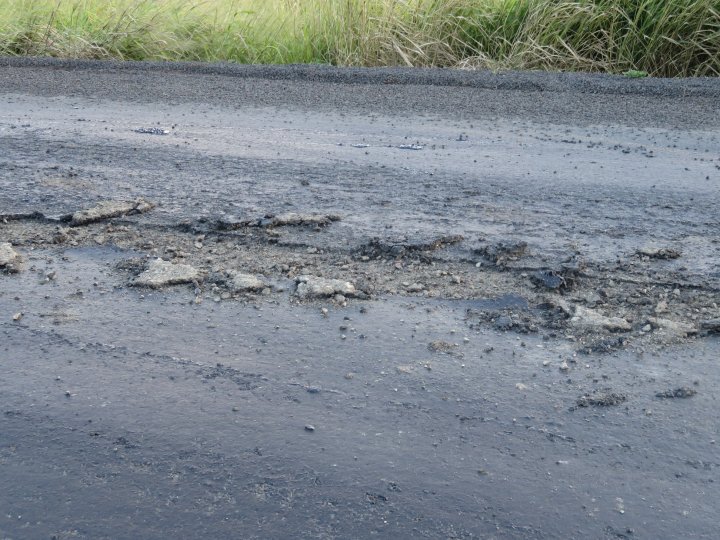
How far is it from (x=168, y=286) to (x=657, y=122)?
456 cm

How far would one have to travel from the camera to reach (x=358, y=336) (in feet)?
10.1

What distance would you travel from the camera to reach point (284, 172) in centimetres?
516

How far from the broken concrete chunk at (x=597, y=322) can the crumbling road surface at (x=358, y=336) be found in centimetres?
1

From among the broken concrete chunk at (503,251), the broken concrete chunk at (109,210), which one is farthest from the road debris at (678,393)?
the broken concrete chunk at (109,210)

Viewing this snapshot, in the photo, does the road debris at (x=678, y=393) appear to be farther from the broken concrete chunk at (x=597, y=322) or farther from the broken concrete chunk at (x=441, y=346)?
the broken concrete chunk at (x=441, y=346)

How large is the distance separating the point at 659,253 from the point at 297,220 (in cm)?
167

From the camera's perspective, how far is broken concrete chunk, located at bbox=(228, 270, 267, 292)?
3479mm

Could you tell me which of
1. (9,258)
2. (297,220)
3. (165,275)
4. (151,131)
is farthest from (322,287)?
(151,131)

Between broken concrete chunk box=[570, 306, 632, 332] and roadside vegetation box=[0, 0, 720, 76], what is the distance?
6.48 m

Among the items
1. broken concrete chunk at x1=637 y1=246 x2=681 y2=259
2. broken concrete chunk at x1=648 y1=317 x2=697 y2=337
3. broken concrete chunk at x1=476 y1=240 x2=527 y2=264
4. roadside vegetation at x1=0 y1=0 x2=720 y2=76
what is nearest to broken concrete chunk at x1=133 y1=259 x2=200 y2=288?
broken concrete chunk at x1=476 y1=240 x2=527 y2=264

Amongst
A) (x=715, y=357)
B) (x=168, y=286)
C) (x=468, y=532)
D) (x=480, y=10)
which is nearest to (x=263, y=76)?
(x=480, y=10)

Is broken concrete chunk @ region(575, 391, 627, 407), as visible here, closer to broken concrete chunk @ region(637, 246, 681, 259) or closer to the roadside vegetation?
broken concrete chunk @ region(637, 246, 681, 259)

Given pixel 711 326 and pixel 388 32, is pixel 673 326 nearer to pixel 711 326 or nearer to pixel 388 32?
pixel 711 326

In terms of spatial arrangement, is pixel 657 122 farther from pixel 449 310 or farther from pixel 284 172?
pixel 449 310
